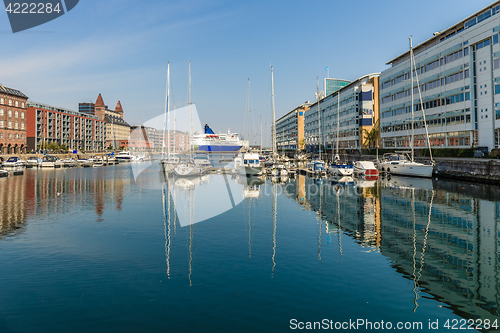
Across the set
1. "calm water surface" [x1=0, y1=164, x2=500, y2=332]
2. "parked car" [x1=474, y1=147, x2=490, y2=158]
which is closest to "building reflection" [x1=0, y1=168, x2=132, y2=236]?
"calm water surface" [x1=0, y1=164, x2=500, y2=332]

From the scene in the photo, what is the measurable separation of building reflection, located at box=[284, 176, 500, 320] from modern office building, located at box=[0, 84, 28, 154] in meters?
121

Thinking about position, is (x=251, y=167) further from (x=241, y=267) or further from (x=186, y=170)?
(x=241, y=267)

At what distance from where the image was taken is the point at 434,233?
2195 cm

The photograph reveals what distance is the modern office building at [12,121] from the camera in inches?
4674

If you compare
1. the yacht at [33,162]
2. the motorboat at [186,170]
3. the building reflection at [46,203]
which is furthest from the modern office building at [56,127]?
the building reflection at [46,203]

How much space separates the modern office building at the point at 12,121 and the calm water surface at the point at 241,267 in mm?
111927

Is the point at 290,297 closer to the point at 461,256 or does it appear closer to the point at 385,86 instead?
the point at 461,256

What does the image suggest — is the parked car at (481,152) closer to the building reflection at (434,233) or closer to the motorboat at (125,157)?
the building reflection at (434,233)

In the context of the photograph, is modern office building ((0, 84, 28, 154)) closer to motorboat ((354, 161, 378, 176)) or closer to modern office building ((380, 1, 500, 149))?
motorboat ((354, 161, 378, 176))

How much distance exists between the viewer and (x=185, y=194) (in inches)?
1671

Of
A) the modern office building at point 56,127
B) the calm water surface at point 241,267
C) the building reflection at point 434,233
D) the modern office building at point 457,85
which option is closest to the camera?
the calm water surface at point 241,267

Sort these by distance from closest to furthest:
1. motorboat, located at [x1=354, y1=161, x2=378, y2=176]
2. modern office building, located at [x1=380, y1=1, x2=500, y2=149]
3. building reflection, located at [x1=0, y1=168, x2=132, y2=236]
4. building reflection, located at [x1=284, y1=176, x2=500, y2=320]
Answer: building reflection, located at [x1=284, y1=176, x2=500, y2=320] → building reflection, located at [x1=0, y1=168, x2=132, y2=236] → modern office building, located at [x1=380, y1=1, x2=500, y2=149] → motorboat, located at [x1=354, y1=161, x2=378, y2=176]

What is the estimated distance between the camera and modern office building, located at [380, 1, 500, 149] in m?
62.9

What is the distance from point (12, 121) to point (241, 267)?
141m
